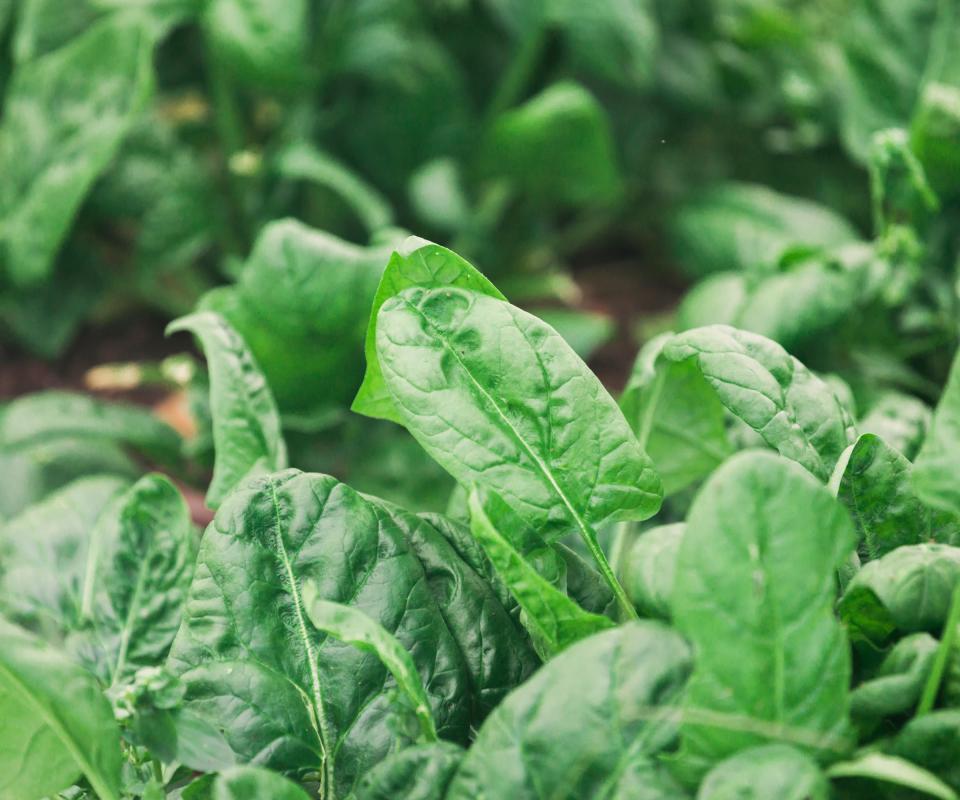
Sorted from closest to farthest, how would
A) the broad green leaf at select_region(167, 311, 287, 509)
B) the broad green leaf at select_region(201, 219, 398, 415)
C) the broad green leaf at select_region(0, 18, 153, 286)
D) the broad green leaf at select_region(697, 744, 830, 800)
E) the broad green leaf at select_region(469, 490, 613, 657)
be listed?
the broad green leaf at select_region(697, 744, 830, 800), the broad green leaf at select_region(469, 490, 613, 657), the broad green leaf at select_region(167, 311, 287, 509), the broad green leaf at select_region(201, 219, 398, 415), the broad green leaf at select_region(0, 18, 153, 286)

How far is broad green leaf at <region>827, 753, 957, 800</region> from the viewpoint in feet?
1.73

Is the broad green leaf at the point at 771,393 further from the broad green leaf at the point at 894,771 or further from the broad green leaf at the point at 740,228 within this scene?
the broad green leaf at the point at 740,228

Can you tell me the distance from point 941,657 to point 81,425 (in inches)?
38.1

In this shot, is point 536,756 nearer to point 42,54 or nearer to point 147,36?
point 147,36

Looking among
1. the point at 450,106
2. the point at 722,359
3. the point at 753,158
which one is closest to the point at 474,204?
the point at 450,106

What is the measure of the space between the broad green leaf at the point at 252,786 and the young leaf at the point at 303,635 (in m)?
0.08

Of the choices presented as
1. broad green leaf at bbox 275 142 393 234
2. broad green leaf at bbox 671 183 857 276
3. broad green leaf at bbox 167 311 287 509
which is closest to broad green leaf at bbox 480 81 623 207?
broad green leaf at bbox 671 183 857 276

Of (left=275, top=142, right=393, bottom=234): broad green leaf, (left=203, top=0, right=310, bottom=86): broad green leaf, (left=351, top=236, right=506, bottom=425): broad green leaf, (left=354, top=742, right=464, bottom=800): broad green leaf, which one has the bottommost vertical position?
(left=354, top=742, right=464, bottom=800): broad green leaf

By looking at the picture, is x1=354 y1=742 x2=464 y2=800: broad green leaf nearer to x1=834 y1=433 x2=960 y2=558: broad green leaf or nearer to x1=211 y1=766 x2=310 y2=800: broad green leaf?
x1=211 y1=766 x2=310 y2=800: broad green leaf

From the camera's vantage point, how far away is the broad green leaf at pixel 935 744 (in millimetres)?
568

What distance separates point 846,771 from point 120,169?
1.35 m

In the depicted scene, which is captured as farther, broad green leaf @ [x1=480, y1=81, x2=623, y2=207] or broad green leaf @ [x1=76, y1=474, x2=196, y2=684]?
broad green leaf @ [x1=480, y1=81, x2=623, y2=207]

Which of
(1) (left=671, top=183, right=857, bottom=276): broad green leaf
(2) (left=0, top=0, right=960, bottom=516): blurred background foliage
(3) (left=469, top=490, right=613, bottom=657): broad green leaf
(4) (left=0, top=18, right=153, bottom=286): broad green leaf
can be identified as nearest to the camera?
(3) (left=469, top=490, right=613, bottom=657): broad green leaf

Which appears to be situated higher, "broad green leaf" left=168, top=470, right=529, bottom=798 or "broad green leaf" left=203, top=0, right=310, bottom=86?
"broad green leaf" left=203, top=0, right=310, bottom=86
